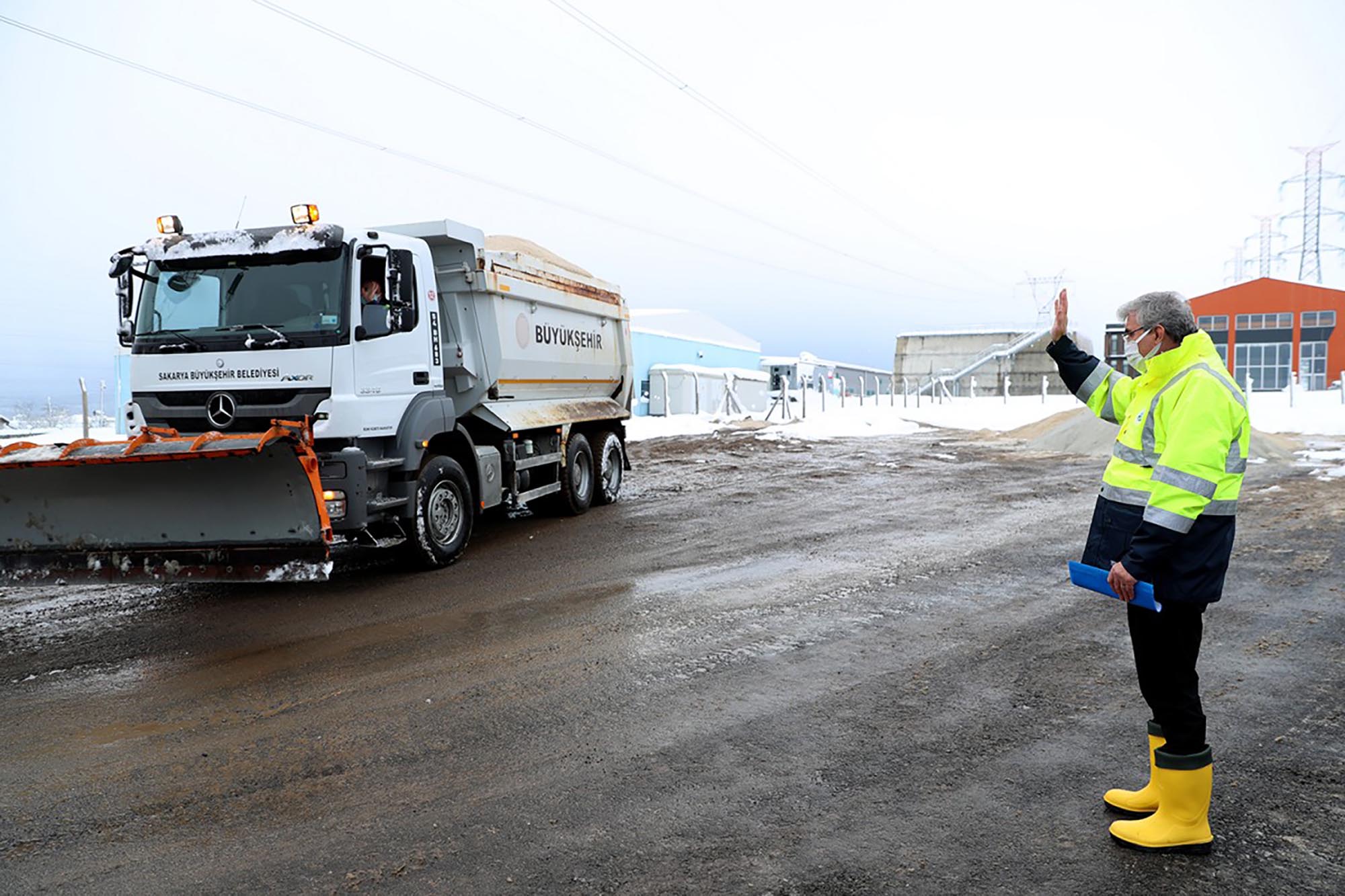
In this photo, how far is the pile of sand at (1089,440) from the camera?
17219 mm

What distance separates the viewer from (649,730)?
14.0 ft

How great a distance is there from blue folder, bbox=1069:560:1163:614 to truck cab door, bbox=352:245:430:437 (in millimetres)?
5501

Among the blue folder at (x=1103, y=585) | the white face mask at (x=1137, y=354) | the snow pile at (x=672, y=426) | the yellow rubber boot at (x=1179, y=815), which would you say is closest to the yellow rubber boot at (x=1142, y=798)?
the yellow rubber boot at (x=1179, y=815)

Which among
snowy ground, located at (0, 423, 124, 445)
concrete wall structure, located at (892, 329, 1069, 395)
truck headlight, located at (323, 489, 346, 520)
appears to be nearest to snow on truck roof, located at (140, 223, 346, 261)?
truck headlight, located at (323, 489, 346, 520)

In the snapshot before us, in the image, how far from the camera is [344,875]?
3.03 metres

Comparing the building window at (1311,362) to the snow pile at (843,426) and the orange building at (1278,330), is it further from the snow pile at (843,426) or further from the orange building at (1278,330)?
the snow pile at (843,426)

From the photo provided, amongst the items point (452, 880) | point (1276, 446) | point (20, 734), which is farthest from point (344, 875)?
point (1276, 446)

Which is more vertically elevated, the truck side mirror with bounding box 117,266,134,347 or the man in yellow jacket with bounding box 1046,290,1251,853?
the truck side mirror with bounding box 117,266,134,347

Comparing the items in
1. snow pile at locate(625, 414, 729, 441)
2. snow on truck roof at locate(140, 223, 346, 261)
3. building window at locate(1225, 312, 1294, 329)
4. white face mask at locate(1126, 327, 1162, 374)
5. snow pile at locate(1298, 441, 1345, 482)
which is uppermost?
building window at locate(1225, 312, 1294, 329)

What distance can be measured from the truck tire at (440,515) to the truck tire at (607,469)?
3.65 metres

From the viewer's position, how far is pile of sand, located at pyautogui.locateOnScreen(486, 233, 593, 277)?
10.5m

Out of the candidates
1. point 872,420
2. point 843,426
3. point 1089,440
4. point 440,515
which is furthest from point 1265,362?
point 440,515

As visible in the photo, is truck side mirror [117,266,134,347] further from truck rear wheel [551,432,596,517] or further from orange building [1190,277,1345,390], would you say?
orange building [1190,277,1345,390]

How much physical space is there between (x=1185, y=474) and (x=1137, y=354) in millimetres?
708
